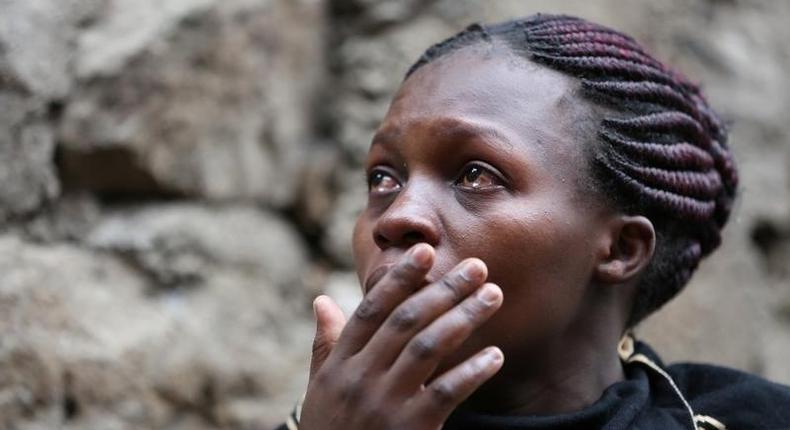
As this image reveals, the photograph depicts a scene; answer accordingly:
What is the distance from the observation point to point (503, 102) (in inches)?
56.7

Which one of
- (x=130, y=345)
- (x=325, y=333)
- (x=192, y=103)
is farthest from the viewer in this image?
(x=192, y=103)

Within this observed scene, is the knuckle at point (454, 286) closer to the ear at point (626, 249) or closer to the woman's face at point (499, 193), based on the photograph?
the woman's face at point (499, 193)

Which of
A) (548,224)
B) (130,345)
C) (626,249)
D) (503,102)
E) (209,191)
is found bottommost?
(130,345)

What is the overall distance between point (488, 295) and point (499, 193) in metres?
0.24

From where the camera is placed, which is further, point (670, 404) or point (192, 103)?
point (192, 103)

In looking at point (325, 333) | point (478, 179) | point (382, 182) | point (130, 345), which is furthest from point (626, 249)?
point (130, 345)

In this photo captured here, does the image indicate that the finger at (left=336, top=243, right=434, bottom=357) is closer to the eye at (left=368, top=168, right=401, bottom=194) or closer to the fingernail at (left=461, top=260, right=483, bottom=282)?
the fingernail at (left=461, top=260, right=483, bottom=282)

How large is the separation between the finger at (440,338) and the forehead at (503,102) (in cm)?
31

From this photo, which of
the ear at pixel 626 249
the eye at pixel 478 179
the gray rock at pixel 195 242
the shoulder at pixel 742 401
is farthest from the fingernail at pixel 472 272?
the gray rock at pixel 195 242

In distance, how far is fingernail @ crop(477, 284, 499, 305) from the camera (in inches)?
46.3

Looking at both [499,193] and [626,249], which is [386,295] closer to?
[499,193]

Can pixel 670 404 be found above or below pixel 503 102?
below

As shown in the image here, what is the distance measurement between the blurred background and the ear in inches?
32.3

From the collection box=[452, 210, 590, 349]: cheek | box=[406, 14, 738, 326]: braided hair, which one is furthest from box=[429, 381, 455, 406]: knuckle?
box=[406, 14, 738, 326]: braided hair
